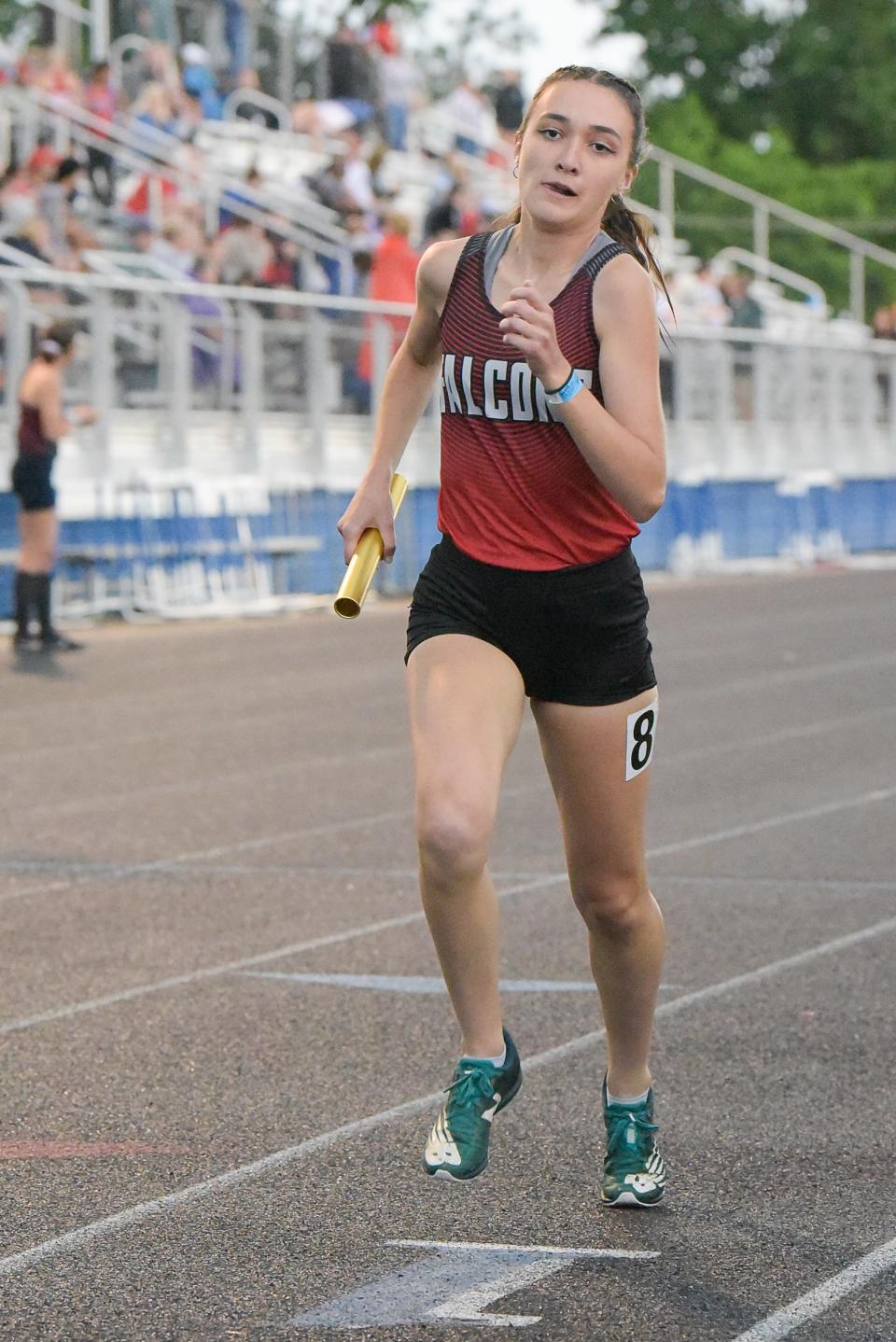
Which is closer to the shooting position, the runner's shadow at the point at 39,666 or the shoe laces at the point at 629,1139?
the shoe laces at the point at 629,1139

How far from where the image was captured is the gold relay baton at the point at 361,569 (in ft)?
15.2

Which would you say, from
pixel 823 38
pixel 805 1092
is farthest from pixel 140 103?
pixel 823 38

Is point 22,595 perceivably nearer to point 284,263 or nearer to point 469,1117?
point 284,263

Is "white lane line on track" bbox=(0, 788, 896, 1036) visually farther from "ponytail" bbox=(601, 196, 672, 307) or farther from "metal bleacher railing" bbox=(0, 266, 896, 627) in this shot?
"metal bleacher railing" bbox=(0, 266, 896, 627)

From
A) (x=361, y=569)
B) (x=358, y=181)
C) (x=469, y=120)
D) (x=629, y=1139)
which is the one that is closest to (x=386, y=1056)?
(x=629, y=1139)

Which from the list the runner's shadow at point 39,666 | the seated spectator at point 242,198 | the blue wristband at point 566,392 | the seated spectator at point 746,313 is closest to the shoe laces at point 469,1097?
the blue wristband at point 566,392

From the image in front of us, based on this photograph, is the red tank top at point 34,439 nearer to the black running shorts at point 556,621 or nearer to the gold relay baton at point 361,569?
the gold relay baton at point 361,569

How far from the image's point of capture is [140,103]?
2634 cm

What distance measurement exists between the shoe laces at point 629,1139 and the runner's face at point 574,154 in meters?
1.71

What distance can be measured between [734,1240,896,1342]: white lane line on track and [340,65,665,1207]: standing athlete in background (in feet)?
1.67

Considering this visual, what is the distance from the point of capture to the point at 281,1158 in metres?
5.19

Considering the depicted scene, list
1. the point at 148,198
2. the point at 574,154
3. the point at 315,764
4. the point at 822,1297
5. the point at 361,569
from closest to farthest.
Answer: the point at 822,1297 < the point at 574,154 < the point at 361,569 < the point at 315,764 < the point at 148,198

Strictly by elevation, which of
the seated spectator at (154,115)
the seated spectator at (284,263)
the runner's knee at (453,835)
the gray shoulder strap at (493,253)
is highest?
the seated spectator at (154,115)

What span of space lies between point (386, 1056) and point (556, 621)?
1832mm
